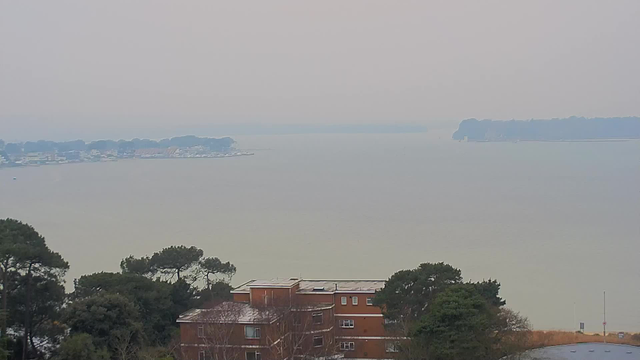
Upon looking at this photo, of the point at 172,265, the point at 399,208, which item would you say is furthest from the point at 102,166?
the point at 172,265

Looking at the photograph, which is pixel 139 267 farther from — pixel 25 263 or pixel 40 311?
pixel 25 263

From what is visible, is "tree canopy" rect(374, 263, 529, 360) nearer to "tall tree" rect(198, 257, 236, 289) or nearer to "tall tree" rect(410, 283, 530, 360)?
"tall tree" rect(410, 283, 530, 360)

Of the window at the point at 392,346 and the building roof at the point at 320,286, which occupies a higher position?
the building roof at the point at 320,286

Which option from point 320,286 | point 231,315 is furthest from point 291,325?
point 320,286

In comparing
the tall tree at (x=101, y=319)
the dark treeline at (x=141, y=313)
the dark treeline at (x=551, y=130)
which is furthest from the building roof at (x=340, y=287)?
the dark treeline at (x=551, y=130)

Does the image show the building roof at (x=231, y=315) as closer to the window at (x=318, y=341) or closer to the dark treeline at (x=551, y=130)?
the window at (x=318, y=341)
